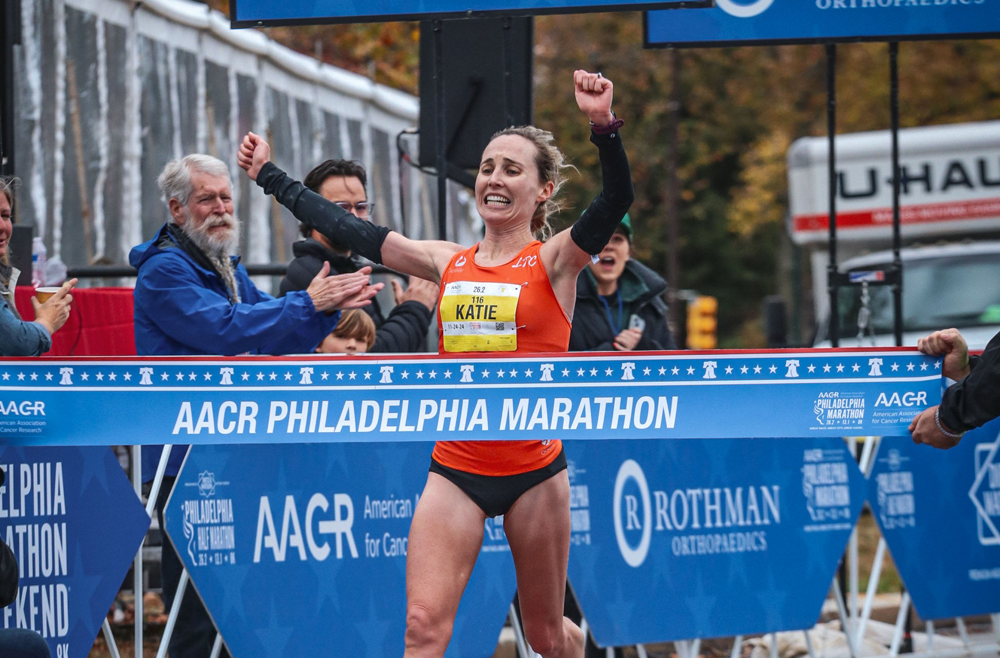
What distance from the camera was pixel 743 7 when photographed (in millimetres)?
6035

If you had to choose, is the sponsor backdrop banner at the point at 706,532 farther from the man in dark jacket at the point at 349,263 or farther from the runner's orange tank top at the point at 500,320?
the runner's orange tank top at the point at 500,320

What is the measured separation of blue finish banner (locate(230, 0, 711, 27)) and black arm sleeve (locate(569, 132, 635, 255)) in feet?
5.26

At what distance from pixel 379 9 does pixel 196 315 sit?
1661 millimetres

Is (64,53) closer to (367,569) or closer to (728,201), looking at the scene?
(367,569)

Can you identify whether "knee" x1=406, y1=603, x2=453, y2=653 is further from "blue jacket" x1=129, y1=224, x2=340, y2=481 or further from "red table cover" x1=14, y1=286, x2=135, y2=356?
"red table cover" x1=14, y1=286, x2=135, y2=356

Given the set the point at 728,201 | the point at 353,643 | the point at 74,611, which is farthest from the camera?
the point at 728,201

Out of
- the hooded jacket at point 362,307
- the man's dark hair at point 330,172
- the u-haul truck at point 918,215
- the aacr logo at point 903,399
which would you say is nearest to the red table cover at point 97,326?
the hooded jacket at point 362,307

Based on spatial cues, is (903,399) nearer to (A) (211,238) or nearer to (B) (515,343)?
(B) (515,343)

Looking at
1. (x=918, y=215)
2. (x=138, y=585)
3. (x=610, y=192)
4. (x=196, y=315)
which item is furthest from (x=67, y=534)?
(x=918, y=215)

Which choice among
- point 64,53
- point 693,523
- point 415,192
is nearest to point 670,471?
point 693,523

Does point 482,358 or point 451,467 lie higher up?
point 482,358

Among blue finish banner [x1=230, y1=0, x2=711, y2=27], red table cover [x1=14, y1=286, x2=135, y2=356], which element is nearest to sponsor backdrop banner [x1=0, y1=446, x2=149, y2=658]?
red table cover [x1=14, y1=286, x2=135, y2=356]

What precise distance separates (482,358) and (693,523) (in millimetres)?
1972

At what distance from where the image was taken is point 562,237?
401 centimetres
